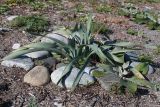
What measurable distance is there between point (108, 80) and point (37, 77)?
104 centimetres

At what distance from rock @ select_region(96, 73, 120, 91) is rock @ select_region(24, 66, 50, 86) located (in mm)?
783

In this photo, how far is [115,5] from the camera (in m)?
11.6

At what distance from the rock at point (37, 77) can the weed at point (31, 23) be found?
2157 mm

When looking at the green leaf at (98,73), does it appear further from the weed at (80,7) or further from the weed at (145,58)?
the weed at (80,7)

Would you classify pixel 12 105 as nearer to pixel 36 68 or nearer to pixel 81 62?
pixel 36 68

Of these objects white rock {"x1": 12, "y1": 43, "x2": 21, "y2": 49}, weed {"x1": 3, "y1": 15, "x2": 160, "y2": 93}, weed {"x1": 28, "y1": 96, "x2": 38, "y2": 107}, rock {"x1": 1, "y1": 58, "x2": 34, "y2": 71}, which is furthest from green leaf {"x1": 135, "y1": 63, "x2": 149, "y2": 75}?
white rock {"x1": 12, "y1": 43, "x2": 21, "y2": 49}

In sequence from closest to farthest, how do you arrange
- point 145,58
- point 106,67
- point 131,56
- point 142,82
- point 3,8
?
1. point 142,82
2. point 106,67
3. point 131,56
4. point 145,58
5. point 3,8

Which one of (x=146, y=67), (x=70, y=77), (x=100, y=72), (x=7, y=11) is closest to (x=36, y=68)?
(x=70, y=77)

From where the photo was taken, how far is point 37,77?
21.4 feet

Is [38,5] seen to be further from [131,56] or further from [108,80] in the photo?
[108,80]

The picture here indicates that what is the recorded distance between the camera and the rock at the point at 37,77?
6.51m

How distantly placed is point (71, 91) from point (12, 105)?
0.88m

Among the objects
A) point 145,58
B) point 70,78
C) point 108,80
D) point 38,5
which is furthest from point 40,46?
point 38,5

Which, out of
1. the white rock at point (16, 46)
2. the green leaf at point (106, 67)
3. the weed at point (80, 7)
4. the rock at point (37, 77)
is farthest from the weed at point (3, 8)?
the green leaf at point (106, 67)
